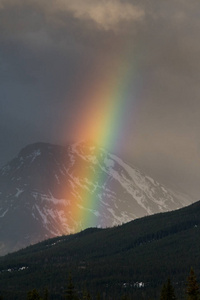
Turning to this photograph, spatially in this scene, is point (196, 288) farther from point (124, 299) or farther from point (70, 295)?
point (124, 299)

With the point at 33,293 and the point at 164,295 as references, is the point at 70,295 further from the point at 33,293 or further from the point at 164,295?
the point at 164,295

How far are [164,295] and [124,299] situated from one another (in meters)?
38.2

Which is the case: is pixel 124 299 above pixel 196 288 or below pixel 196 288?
above

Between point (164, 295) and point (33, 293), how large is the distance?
2411 cm

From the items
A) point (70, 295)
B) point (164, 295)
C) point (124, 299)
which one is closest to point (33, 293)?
point (70, 295)

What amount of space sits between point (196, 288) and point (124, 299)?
151 feet

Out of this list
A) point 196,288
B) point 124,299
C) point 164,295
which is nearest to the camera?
point 196,288

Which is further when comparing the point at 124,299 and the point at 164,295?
the point at 124,299

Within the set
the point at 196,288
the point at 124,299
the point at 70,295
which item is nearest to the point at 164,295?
the point at 196,288

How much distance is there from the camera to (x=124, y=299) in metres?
143

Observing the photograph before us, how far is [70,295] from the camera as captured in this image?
101 meters

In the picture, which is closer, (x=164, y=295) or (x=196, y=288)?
(x=196, y=288)

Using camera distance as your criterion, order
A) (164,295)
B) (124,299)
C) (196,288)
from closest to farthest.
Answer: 1. (196,288)
2. (164,295)
3. (124,299)

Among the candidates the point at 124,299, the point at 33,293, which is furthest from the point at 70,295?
the point at 124,299
